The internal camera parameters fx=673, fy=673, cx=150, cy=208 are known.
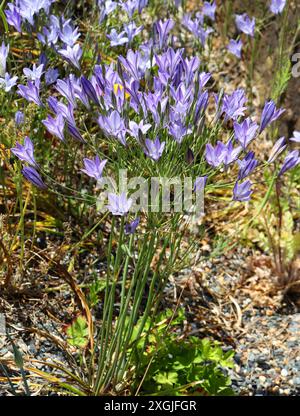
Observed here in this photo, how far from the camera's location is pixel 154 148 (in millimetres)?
1710

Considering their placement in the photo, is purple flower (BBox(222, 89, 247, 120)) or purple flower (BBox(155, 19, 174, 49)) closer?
purple flower (BBox(222, 89, 247, 120))

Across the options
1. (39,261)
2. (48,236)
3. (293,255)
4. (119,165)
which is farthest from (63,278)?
(293,255)

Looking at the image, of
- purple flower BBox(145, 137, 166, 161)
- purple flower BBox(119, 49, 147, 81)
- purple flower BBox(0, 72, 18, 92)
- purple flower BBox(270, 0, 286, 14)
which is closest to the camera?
purple flower BBox(145, 137, 166, 161)

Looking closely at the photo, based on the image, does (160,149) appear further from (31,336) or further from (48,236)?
(48,236)

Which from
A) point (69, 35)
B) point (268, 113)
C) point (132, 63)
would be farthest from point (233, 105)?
point (69, 35)

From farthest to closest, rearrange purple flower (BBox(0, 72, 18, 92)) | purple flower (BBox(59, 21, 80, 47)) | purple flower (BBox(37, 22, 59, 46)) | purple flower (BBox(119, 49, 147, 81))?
purple flower (BBox(37, 22, 59, 46)), purple flower (BBox(59, 21, 80, 47)), purple flower (BBox(0, 72, 18, 92)), purple flower (BBox(119, 49, 147, 81))

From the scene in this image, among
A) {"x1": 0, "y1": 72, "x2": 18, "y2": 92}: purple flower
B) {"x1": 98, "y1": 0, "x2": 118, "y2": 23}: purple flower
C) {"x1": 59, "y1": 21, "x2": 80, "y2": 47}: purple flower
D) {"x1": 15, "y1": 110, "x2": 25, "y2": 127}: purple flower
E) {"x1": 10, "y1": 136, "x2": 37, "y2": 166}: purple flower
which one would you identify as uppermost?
{"x1": 98, "y1": 0, "x2": 118, "y2": 23}: purple flower

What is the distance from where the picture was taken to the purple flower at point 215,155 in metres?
1.73

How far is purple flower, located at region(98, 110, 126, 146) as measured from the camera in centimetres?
172

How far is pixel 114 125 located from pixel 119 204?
20 centimetres

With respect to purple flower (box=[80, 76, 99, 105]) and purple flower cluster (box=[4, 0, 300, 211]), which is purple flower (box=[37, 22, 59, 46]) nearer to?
purple flower cluster (box=[4, 0, 300, 211])

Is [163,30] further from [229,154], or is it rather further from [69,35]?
[229,154]

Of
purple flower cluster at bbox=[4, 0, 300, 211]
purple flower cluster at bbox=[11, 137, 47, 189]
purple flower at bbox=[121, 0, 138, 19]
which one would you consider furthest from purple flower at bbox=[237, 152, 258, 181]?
purple flower at bbox=[121, 0, 138, 19]

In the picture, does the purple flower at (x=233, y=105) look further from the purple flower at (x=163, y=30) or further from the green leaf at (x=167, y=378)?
the green leaf at (x=167, y=378)
